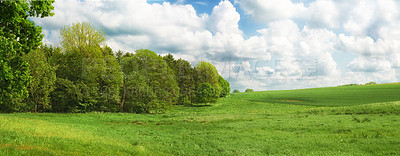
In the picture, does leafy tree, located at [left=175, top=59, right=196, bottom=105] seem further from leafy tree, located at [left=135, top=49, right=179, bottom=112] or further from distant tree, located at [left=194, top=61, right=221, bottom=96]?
leafy tree, located at [left=135, top=49, right=179, bottom=112]

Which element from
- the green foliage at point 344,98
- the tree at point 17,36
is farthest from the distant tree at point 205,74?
the tree at point 17,36

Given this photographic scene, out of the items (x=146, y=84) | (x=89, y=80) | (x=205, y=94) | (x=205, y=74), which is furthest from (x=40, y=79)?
(x=205, y=74)

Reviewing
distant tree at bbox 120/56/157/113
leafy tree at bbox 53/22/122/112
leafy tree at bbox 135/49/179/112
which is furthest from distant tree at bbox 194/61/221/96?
leafy tree at bbox 53/22/122/112

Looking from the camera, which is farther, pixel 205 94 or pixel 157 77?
pixel 205 94

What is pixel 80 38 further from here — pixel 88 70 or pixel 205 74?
pixel 205 74

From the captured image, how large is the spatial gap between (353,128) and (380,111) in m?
18.1

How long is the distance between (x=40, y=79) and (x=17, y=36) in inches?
1232

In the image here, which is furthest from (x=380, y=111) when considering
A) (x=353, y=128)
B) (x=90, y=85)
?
(x=90, y=85)

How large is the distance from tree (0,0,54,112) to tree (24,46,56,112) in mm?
26515

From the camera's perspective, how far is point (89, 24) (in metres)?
51.2

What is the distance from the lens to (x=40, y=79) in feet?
139

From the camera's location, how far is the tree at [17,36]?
1403 cm

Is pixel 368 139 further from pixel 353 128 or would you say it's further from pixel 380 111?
pixel 380 111

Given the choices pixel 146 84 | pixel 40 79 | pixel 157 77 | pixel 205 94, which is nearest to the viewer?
pixel 40 79
